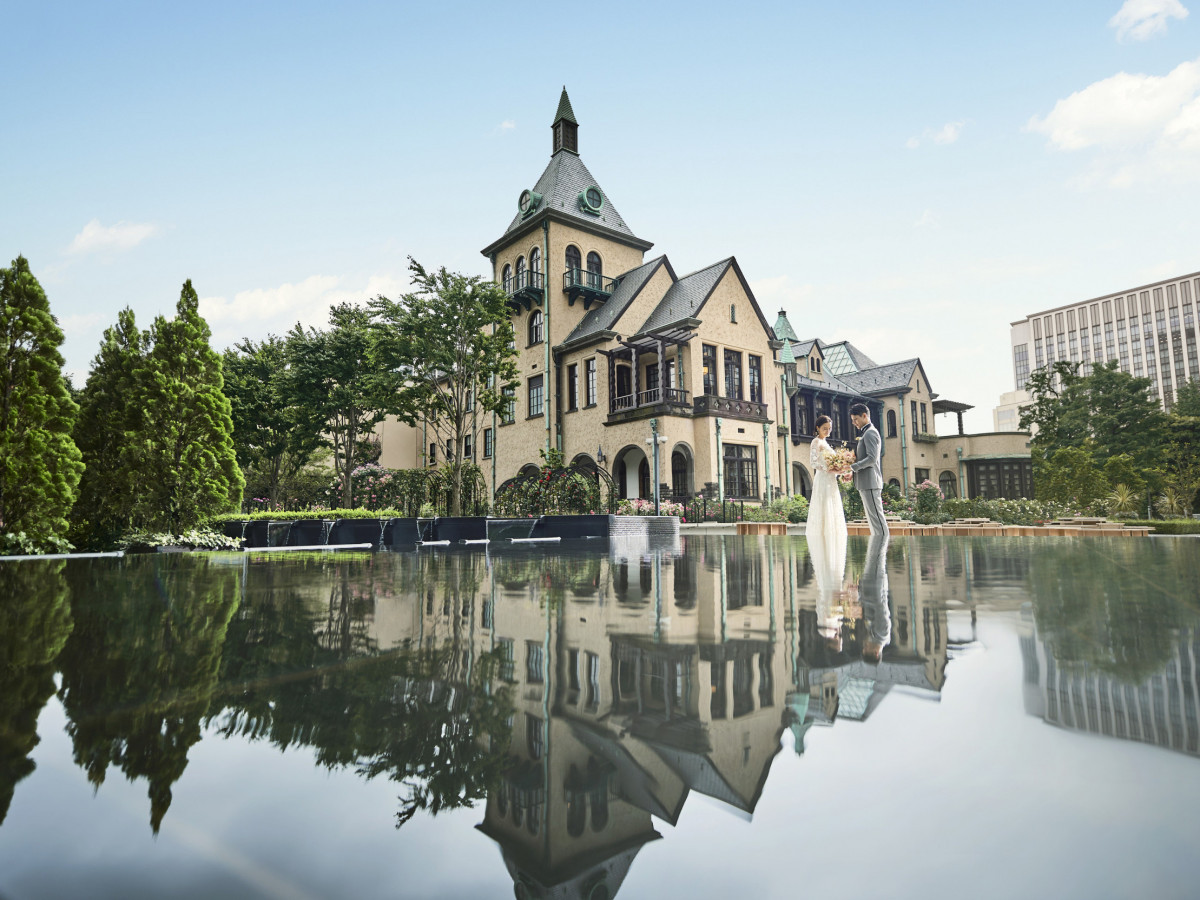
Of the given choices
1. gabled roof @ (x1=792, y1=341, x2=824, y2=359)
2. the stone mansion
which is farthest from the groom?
gabled roof @ (x1=792, y1=341, x2=824, y2=359)

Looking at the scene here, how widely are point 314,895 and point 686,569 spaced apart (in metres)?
7.49

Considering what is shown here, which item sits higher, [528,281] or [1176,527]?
[528,281]

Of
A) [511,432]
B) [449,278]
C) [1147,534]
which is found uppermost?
[449,278]

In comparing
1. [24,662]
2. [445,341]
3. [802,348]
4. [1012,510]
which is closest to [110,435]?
[445,341]

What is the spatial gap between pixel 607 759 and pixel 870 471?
9.32 m

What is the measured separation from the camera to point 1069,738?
182cm

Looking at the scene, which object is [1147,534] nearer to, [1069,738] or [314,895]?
[1069,738]

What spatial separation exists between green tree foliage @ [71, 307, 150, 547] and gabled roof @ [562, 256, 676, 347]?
18.4m

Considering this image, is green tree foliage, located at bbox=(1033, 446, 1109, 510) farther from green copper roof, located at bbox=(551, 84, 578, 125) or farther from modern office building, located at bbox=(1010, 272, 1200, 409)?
modern office building, located at bbox=(1010, 272, 1200, 409)

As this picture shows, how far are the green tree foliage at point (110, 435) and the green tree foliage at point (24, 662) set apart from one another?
24.7 feet

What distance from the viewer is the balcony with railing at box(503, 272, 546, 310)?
3181 centimetres

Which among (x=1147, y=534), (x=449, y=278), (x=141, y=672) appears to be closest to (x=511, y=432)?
(x=449, y=278)

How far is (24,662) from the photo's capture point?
3.05 m

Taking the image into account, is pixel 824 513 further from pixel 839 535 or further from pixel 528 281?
pixel 528 281
